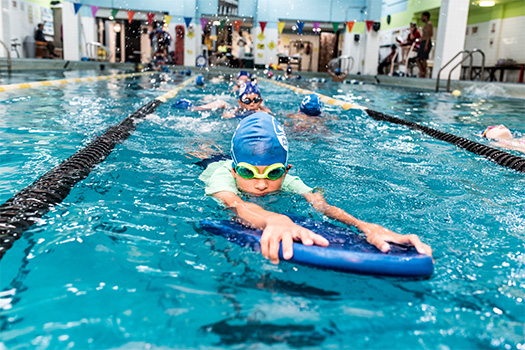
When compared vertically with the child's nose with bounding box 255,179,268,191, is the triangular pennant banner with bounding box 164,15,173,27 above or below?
above

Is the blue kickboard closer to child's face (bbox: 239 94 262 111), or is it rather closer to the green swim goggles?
the green swim goggles

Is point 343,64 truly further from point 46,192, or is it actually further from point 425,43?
point 46,192

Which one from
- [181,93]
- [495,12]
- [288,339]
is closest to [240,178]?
[288,339]

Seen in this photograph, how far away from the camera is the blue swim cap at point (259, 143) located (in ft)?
8.57

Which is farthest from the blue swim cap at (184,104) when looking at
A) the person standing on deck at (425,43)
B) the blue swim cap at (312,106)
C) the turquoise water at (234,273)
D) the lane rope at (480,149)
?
the person standing on deck at (425,43)

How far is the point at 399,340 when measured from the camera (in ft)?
4.80

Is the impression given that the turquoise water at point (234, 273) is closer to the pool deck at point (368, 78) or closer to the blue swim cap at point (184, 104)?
the blue swim cap at point (184, 104)

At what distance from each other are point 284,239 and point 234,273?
251 mm

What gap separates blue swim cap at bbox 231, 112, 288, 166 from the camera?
103 inches

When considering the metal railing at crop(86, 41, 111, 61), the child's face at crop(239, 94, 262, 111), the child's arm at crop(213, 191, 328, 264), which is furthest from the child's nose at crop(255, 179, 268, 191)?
the metal railing at crop(86, 41, 111, 61)

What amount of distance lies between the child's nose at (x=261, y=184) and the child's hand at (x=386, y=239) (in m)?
0.72

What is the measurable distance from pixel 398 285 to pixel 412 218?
0.97 m

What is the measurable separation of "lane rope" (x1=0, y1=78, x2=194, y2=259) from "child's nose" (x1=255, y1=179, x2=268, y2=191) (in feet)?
Answer: 3.97

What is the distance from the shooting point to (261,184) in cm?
265
